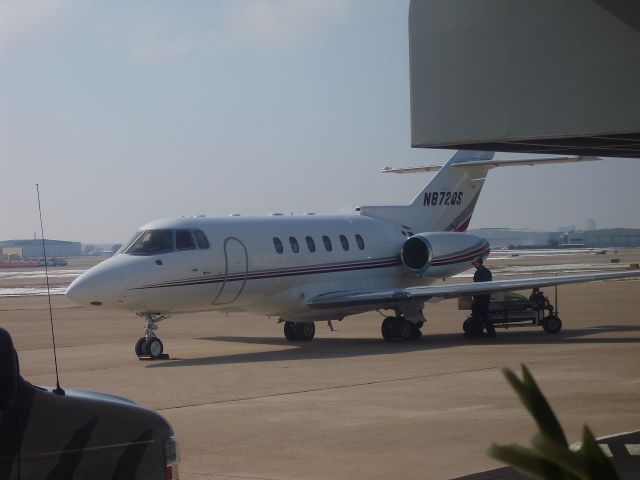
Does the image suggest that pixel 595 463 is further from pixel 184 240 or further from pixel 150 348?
pixel 184 240

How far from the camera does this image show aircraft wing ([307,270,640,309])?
71.4ft

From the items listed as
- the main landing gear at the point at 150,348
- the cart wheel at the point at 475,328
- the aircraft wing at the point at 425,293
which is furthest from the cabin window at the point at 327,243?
the main landing gear at the point at 150,348

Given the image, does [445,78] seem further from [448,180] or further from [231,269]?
[448,180]

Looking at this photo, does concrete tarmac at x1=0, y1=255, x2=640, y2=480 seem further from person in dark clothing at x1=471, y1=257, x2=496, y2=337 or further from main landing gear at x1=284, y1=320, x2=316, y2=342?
person in dark clothing at x1=471, y1=257, x2=496, y2=337

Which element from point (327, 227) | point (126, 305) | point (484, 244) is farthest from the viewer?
point (484, 244)

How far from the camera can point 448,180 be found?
27516 mm

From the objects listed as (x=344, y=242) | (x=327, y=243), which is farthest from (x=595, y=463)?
(x=344, y=242)

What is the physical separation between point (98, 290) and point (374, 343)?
21.0ft

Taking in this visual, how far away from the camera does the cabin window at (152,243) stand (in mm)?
20703

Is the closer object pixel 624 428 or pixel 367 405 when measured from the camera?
pixel 624 428

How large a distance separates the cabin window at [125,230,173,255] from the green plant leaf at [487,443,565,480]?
1924cm

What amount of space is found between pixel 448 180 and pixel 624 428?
17585 mm

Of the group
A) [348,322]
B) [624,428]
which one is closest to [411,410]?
[624,428]

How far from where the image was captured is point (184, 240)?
21.2 meters
